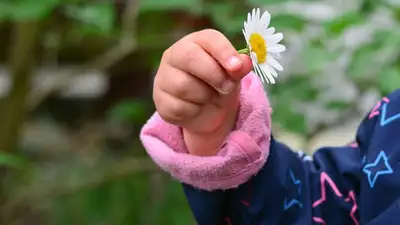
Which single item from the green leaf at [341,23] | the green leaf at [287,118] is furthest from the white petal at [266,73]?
the green leaf at [287,118]

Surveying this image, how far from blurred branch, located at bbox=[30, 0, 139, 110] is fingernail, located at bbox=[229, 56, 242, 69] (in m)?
0.52

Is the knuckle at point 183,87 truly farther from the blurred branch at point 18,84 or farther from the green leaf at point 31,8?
the blurred branch at point 18,84

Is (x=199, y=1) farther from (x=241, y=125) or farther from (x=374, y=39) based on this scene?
(x=241, y=125)

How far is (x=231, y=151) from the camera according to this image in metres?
0.57

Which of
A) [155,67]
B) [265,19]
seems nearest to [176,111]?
[265,19]

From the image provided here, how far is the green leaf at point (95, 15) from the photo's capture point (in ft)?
2.75

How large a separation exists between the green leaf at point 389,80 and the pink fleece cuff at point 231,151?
0.24 metres

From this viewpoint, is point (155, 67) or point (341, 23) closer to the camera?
point (341, 23)

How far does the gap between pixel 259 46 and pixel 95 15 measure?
441 millimetres

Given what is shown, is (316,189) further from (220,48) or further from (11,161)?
(11,161)

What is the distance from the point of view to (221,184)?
0.59 meters

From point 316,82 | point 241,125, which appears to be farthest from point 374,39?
point 241,125

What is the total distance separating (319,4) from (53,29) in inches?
14.5

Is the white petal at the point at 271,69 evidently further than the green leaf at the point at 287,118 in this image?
No
